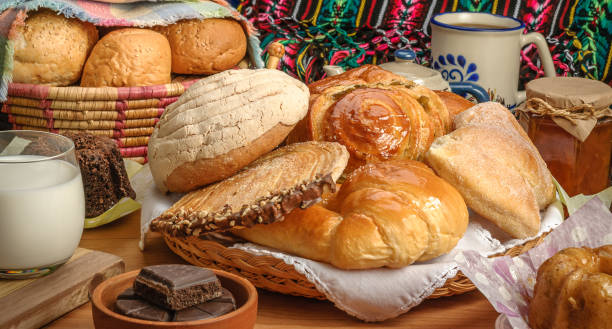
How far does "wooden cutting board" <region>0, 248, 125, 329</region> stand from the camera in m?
0.82

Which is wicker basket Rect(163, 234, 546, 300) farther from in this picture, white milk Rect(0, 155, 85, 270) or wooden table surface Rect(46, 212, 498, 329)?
white milk Rect(0, 155, 85, 270)

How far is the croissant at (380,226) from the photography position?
0.85 meters

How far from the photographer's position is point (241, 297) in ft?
2.46

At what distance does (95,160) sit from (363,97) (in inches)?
17.6

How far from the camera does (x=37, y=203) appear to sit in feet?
2.81

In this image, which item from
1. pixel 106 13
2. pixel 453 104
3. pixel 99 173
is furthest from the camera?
pixel 106 13

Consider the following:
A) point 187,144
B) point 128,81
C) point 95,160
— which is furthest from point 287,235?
point 128,81

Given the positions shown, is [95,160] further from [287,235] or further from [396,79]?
[396,79]

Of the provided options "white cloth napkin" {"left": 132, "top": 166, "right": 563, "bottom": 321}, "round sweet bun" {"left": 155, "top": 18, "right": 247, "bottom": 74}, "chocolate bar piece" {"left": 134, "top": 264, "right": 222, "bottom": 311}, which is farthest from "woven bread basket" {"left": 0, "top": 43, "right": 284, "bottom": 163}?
"chocolate bar piece" {"left": 134, "top": 264, "right": 222, "bottom": 311}

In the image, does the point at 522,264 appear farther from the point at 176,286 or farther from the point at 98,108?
the point at 98,108

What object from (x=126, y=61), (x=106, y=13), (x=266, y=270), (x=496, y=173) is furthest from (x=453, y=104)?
(x=106, y=13)

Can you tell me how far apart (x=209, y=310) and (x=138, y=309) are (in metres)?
0.07

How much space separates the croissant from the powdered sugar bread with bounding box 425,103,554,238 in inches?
2.2

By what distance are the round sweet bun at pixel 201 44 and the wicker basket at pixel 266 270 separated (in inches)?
28.5
